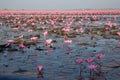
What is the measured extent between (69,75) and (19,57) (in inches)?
131

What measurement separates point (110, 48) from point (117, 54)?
4.78ft

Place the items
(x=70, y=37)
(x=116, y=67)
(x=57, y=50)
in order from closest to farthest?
(x=116, y=67)
(x=57, y=50)
(x=70, y=37)

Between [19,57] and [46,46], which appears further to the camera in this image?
[46,46]

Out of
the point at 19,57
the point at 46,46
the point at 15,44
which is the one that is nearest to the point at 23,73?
the point at 19,57

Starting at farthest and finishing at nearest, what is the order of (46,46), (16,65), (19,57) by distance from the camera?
(46,46) → (19,57) → (16,65)

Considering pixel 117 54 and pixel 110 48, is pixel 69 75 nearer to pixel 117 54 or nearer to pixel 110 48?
pixel 117 54

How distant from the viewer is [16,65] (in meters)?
9.62

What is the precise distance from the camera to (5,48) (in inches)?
512

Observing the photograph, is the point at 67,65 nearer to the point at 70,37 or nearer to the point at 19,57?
the point at 19,57

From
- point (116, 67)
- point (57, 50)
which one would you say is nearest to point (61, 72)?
point (116, 67)

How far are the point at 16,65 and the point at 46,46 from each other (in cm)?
386

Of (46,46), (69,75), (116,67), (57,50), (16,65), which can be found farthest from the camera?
(46,46)

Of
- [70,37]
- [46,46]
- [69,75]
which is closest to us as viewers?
[69,75]

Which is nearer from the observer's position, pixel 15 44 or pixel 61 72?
pixel 61 72
